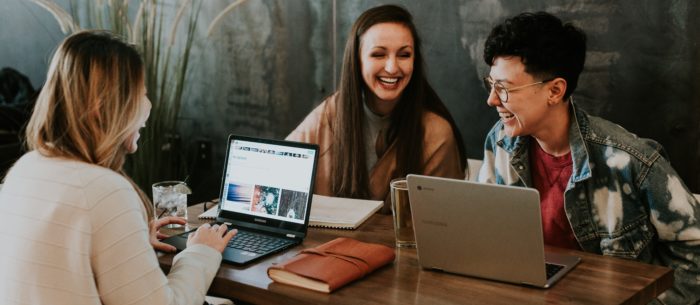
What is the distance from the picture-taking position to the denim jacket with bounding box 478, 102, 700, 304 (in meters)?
1.96

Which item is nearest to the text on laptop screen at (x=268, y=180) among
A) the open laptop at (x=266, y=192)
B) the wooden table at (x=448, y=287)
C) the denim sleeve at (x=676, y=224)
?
the open laptop at (x=266, y=192)

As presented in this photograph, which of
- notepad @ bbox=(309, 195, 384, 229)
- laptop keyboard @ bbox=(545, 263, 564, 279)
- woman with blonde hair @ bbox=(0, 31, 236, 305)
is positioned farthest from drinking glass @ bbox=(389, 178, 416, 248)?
woman with blonde hair @ bbox=(0, 31, 236, 305)

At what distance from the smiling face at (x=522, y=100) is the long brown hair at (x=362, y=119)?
1.69ft

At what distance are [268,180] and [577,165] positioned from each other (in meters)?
0.80

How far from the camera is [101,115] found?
1551 mm

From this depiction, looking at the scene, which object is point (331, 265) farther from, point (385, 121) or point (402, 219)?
point (385, 121)

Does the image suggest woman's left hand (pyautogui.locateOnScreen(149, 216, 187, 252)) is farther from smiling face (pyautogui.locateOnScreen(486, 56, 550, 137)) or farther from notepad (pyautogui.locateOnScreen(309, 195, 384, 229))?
smiling face (pyautogui.locateOnScreen(486, 56, 550, 137))

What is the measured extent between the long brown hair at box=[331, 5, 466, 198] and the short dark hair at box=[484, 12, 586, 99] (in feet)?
1.87

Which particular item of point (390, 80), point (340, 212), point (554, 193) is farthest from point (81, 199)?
point (390, 80)

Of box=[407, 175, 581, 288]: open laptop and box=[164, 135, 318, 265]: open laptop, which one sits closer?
box=[407, 175, 581, 288]: open laptop

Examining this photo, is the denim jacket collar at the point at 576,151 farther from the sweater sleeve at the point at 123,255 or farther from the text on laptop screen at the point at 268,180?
the sweater sleeve at the point at 123,255

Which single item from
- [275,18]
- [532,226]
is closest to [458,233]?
[532,226]

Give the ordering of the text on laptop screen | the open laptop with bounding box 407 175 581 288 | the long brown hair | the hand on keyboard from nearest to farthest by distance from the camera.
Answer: the open laptop with bounding box 407 175 581 288
the hand on keyboard
the text on laptop screen
the long brown hair

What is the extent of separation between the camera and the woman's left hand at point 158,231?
1.94 m
